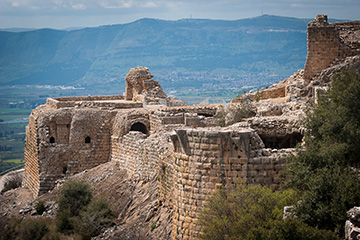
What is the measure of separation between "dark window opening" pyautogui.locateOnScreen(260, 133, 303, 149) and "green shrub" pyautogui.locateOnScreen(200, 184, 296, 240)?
9.49 feet

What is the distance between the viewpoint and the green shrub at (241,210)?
50.4 feet

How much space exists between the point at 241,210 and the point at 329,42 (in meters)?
14.4

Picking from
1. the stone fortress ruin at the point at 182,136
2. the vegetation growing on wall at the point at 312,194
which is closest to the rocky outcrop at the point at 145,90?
the stone fortress ruin at the point at 182,136

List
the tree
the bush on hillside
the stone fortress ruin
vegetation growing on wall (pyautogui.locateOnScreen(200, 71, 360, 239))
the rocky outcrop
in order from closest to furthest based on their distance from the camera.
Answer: vegetation growing on wall (pyautogui.locateOnScreen(200, 71, 360, 239)) → the tree → the stone fortress ruin → the bush on hillside → the rocky outcrop

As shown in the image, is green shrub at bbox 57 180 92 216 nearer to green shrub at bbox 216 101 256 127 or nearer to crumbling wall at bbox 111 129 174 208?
crumbling wall at bbox 111 129 174 208

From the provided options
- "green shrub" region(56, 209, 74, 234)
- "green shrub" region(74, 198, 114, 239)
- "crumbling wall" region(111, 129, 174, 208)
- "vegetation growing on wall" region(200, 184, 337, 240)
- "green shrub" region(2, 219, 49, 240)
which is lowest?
"green shrub" region(2, 219, 49, 240)

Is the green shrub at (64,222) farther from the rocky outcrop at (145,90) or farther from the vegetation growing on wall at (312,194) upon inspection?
the rocky outcrop at (145,90)

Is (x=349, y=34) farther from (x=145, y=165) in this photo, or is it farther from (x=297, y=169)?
(x=297, y=169)

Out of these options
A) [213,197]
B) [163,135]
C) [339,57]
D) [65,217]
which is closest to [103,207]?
[65,217]

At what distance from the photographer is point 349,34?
93.1ft

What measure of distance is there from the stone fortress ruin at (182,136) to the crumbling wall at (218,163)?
2 centimetres

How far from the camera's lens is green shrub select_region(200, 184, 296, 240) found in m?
15.4

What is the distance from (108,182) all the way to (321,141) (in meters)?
13.5

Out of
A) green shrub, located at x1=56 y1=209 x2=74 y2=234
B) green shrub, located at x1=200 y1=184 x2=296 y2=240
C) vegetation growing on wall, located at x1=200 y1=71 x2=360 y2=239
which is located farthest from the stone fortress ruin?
green shrub, located at x1=56 y1=209 x2=74 y2=234
